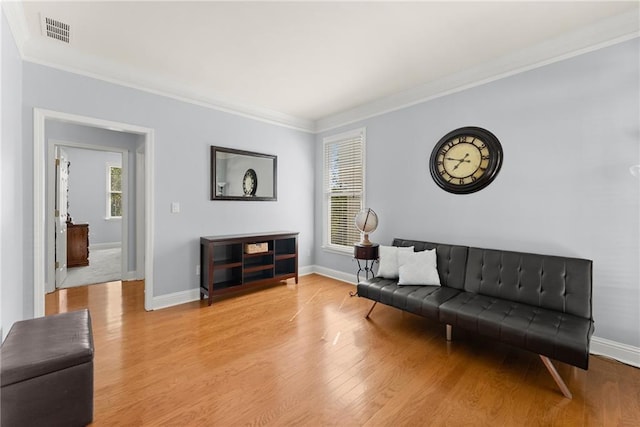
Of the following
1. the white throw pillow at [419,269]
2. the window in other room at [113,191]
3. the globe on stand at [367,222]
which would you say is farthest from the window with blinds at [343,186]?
the window in other room at [113,191]

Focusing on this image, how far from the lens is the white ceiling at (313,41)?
217cm

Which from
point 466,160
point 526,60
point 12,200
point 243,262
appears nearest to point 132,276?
point 243,262

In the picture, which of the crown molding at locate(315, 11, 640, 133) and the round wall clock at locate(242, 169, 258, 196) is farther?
the round wall clock at locate(242, 169, 258, 196)

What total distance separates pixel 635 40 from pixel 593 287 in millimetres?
2001

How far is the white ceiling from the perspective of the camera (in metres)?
2.17

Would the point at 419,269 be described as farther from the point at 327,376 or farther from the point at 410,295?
the point at 327,376

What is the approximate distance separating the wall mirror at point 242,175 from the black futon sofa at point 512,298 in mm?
2197

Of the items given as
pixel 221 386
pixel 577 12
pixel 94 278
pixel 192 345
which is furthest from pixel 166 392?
pixel 577 12

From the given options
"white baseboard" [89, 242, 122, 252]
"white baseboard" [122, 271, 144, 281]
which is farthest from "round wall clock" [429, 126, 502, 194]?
"white baseboard" [89, 242, 122, 252]

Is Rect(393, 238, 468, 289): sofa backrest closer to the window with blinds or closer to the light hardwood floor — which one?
the light hardwood floor

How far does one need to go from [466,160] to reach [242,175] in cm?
293

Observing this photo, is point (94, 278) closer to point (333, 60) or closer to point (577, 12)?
point (333, 60)

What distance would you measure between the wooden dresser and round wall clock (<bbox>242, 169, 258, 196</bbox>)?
3796 mm

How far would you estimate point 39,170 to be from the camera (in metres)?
2.63
